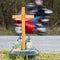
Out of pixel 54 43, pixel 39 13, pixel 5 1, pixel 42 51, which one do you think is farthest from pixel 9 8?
pixel 42 51

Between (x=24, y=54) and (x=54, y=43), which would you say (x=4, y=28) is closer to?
(x=54, y=43)

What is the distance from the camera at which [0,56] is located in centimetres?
663

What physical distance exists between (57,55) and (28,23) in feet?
15.4

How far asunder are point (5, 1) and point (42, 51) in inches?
314

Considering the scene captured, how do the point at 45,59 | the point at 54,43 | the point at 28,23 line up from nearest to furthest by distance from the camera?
the point at 45,59 < the point at 54,43 < the point at 28,23

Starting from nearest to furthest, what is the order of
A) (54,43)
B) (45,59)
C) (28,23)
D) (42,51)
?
(45,59) < (42,51) < (54,43) < (28,23)

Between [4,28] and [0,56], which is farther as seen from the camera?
[4,28]

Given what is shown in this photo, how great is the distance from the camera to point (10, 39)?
8.98m

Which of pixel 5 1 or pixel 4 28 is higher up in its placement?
pixel 5 1

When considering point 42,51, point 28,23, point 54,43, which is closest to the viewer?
point 42,51

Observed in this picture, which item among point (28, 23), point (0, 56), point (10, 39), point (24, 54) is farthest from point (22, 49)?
point (28, 23)

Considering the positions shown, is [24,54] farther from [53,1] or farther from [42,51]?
[53,1]

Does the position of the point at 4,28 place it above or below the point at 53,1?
below

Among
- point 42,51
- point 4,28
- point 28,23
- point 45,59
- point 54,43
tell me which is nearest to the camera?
point 45,59
